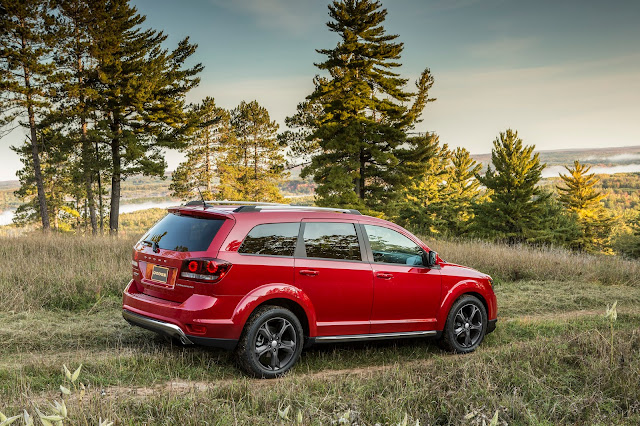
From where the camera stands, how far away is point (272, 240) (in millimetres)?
5426

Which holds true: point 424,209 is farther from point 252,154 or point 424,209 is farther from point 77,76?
point 77,76

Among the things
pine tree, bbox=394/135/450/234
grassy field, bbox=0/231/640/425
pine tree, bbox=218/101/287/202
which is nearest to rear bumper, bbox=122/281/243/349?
grassy field, bbox=0/231/640/425

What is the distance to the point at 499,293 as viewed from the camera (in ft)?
35.7

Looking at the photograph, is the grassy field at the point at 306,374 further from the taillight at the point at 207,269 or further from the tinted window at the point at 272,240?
the tinted window at the point at 272,240

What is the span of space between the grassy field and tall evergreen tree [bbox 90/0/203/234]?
22.7 m

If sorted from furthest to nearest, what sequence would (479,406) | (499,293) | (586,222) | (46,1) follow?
1. (586,222)
2. (46,1)
3. (499,293)
4. (479,406)

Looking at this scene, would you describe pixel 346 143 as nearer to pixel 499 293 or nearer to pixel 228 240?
pixel 499 293

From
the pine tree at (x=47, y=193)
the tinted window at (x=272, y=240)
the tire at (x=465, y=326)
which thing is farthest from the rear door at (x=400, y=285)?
the pine tree at (x=47, y=193)

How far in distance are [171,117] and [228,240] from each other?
1116 inches

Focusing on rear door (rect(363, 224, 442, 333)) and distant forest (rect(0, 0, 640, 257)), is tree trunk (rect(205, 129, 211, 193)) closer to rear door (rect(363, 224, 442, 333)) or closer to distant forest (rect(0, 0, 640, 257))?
distant forest (rect(0, 0, 640, 257))

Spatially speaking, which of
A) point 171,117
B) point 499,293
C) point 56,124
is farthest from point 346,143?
point 499,293

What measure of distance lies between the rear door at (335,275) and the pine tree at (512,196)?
40.9 meters

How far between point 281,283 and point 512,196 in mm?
43413

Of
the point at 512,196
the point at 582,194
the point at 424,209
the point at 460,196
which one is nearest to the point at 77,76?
the point at 424,209
